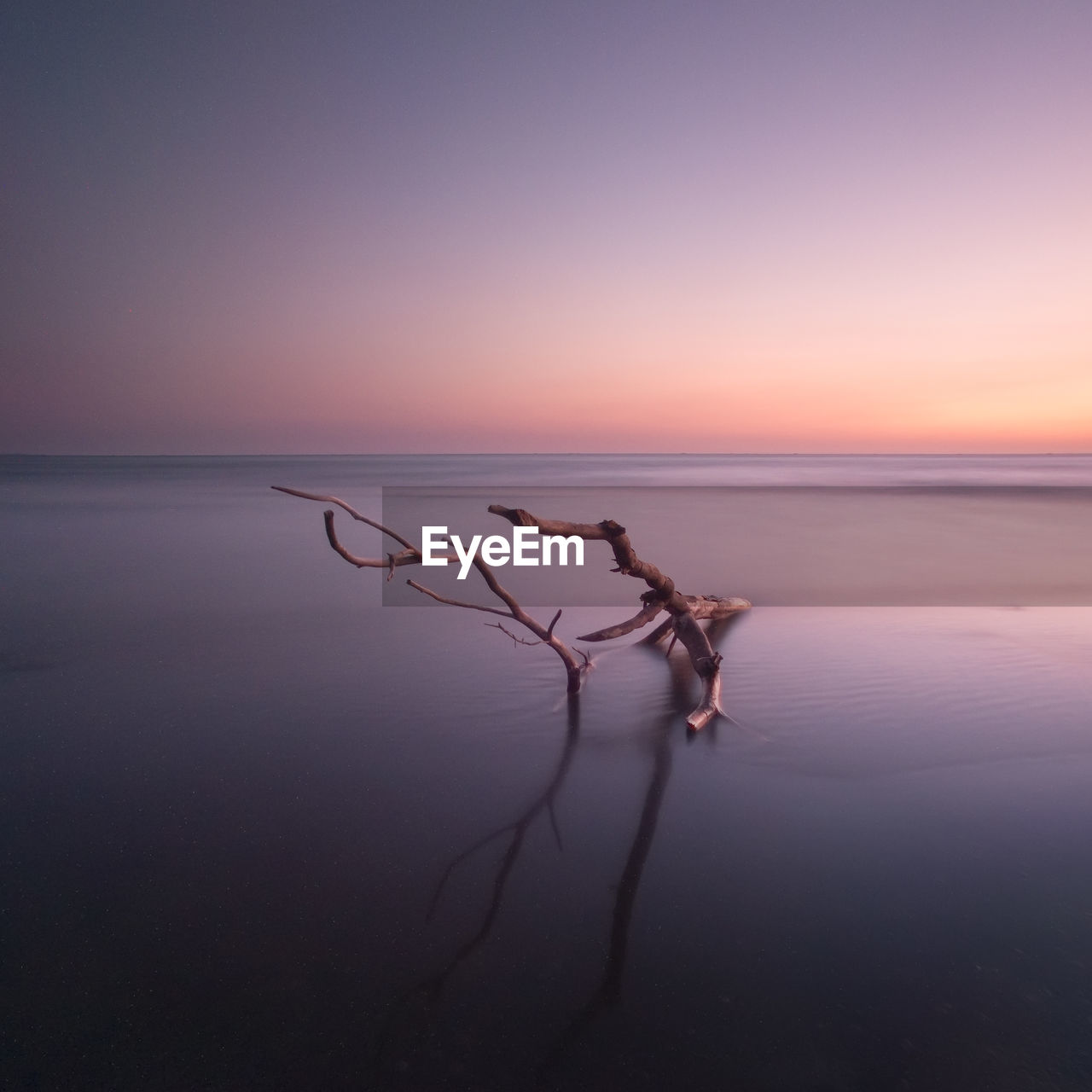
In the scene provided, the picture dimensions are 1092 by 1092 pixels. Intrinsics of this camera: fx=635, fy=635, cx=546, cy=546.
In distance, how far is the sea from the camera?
2688 millimetres

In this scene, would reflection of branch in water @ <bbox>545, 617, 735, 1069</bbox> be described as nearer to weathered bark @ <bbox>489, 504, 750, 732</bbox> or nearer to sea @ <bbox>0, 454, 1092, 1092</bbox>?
sea @ <bbox>0, 454, 1092, 1092</bbox>

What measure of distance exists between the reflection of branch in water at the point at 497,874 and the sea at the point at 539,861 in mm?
19

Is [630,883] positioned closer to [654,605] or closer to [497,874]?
[497,874]

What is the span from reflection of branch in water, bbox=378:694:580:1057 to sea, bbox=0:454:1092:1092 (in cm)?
2

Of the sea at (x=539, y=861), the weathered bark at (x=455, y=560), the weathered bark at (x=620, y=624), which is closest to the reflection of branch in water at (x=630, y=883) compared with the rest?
the sea at (x=539, y=861)

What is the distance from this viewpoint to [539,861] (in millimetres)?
3879

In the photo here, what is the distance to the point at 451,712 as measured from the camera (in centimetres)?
607

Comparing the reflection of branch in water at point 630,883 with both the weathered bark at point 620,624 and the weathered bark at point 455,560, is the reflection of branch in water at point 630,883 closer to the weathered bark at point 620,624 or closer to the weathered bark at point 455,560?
the weathered bark at point 620,624

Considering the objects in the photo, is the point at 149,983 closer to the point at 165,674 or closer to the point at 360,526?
the point at 165,674

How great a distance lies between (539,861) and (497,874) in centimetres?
28

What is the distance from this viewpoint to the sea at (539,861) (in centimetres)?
269

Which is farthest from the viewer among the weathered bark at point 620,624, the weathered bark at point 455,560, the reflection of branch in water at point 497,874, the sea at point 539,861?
the weathered bark at point 620,624

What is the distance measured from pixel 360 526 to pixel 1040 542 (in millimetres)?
23165

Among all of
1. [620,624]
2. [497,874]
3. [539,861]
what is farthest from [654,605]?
[497,874]
